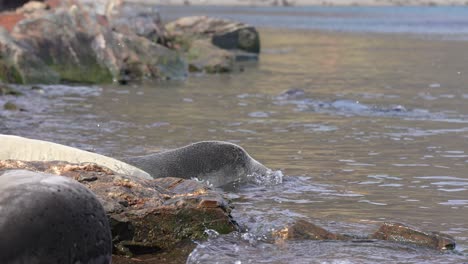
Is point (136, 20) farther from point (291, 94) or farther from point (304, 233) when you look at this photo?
point (304, 233)

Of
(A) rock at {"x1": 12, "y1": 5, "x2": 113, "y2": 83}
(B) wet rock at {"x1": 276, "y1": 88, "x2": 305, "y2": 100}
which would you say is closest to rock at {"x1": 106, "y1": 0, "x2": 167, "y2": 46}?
(A) rock at {"x1": 12, "y1": 5, "x2": 113, "y2": 83}

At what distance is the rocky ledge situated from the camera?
16.8 m

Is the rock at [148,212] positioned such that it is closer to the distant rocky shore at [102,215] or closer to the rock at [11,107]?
the distant rocky shore at [102,215]

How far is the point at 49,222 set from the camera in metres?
4.18

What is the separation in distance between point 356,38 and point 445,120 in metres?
24.1

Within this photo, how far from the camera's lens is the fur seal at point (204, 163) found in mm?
7984

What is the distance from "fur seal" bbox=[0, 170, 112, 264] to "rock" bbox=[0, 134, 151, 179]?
9.05ft

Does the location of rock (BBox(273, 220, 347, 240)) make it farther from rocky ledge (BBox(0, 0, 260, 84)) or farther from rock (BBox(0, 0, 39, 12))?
rock (BBox(0, 0, 39, 12))

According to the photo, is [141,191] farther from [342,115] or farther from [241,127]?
[342,115]

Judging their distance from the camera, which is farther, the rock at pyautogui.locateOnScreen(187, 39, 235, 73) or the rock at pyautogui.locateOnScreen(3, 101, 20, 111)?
the rock at pyautogui.locateOnScreen(187, 39, 235, 73)

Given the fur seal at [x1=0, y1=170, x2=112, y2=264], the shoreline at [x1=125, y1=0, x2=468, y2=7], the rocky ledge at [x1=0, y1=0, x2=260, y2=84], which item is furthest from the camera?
the shoreline at [x1=125, y1=0, x2=468, y2=7]

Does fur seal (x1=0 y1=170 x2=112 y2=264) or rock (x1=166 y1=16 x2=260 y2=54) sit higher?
fur seal (x1=0 y1=170 x2=112 y2=264)

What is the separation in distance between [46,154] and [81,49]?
35.3 ft

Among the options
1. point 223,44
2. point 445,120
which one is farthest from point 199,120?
point 223,44
